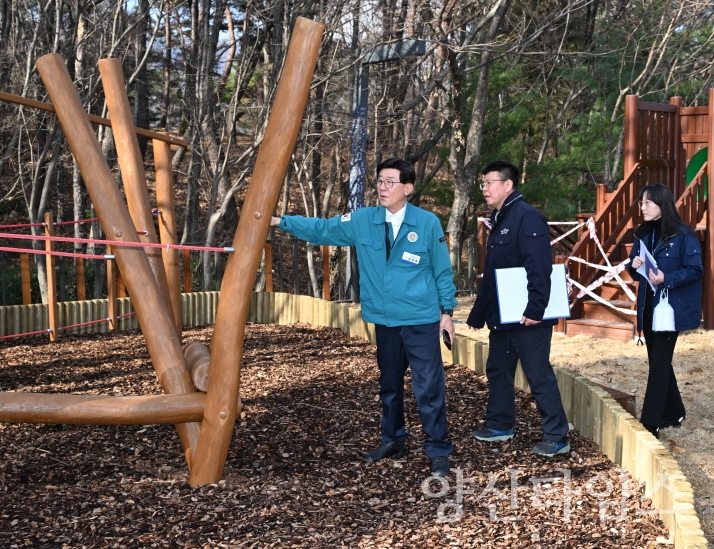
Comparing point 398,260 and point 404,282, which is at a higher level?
point 398,260

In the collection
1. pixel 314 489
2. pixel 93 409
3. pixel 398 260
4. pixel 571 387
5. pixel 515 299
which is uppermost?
pixel 398 260

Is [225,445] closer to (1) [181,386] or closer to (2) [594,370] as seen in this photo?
(1) [181,386]

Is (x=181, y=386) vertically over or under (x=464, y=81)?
under

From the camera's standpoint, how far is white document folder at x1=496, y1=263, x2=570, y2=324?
4367 millimetres

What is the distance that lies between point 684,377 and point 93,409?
4856mm

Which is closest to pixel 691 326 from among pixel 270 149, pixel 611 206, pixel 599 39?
pixel 270 149

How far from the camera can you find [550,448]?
435 cm

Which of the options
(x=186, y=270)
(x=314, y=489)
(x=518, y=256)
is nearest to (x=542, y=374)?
(x=518, y=256)

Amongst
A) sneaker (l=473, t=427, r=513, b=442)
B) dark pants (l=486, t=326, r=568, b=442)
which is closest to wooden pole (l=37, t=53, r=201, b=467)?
sneaker (l=473, t=427, r=513, b=442)

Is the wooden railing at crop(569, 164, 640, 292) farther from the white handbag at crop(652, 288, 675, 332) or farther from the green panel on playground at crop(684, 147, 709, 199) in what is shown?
the white handbag at crop(652, 288, 675, 332)

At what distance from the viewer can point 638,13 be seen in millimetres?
18375

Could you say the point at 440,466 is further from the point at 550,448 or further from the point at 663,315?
the point at 663,315

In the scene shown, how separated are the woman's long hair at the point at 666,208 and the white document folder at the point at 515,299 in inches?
31.8

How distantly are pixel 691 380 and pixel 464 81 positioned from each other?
10.3 m
